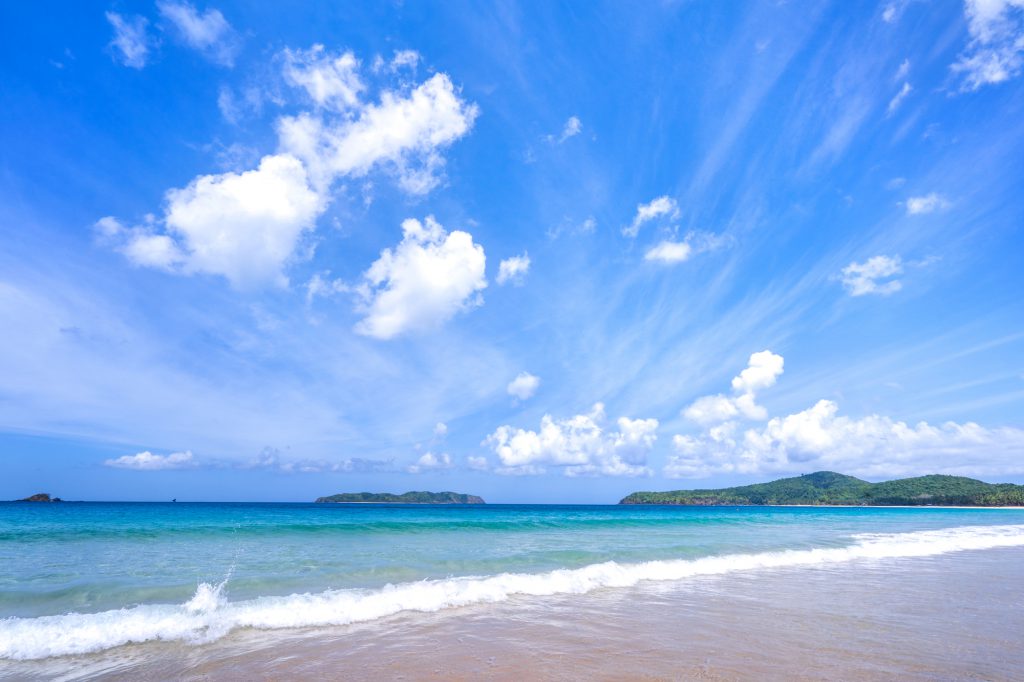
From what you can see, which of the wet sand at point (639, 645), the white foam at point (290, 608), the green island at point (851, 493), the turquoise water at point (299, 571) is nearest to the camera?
the wet sand at point (639, 645)

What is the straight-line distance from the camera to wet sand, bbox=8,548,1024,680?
282 inches

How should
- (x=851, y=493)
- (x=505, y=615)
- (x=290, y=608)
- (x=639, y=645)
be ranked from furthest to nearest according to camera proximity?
(x=851, y=493) < (x=505, y=615) < (x=290, y=608) < (x=639, y=645)

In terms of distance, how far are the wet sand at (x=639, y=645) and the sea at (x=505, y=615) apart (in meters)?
0.05

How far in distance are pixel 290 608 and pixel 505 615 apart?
4.33 meters

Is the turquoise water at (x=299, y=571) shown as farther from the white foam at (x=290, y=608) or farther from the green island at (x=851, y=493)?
the green island at (x=851, y=493)

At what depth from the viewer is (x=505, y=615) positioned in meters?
10.6

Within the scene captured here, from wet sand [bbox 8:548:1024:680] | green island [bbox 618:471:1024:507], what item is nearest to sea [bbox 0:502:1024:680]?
wet sand [bbox 8:548:1024:680]

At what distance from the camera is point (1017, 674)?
704 centimetres

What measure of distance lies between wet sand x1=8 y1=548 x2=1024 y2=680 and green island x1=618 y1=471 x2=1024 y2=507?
14480 cm

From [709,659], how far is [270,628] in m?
7.65

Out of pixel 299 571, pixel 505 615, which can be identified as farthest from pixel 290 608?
pixel 299 571

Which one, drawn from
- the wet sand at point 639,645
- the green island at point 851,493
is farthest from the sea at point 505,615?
the green island at point 851,493

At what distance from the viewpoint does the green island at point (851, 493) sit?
12412 cm

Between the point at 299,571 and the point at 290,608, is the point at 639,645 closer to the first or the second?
the point at 290,608
